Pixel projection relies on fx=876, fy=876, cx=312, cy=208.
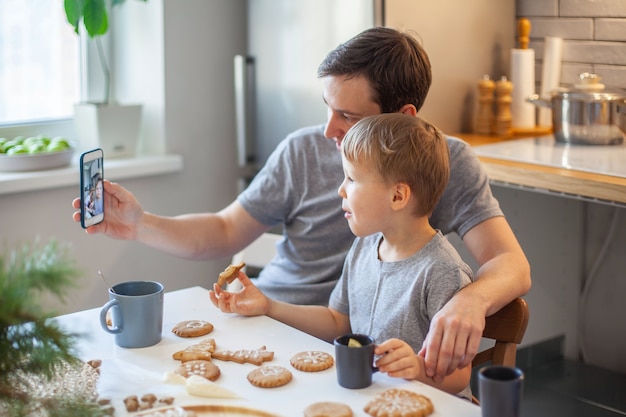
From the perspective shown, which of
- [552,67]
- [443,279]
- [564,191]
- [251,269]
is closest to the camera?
[443,279]

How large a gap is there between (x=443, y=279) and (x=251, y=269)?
124cm

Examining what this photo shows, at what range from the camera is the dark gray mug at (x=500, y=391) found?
3.59ft

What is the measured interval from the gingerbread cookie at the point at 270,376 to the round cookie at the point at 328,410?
99 millimetres

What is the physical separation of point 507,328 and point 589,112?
133 centimetres

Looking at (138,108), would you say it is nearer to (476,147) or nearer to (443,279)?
(476,147)

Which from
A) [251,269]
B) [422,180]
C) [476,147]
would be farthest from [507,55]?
[422,180]

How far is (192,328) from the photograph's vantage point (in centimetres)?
153

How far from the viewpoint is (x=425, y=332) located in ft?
5.07

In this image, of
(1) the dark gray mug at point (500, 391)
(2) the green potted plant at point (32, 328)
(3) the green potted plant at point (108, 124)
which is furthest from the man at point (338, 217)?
(3) the green potted plant at point (108, 124)

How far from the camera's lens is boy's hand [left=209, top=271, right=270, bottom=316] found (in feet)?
5.26

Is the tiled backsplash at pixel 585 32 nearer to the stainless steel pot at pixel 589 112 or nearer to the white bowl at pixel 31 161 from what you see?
the stainless steel pot at pixel 589 112

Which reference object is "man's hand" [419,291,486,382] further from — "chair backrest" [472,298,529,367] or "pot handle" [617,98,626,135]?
"pot handle" [617,98,626,135]

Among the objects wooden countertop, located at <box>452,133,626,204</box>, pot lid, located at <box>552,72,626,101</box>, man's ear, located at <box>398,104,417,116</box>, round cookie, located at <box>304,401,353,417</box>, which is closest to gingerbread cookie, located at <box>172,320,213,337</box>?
round cookie, located at <box>304,401,353,417</box>

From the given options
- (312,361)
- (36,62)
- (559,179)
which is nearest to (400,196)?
(312,361)
